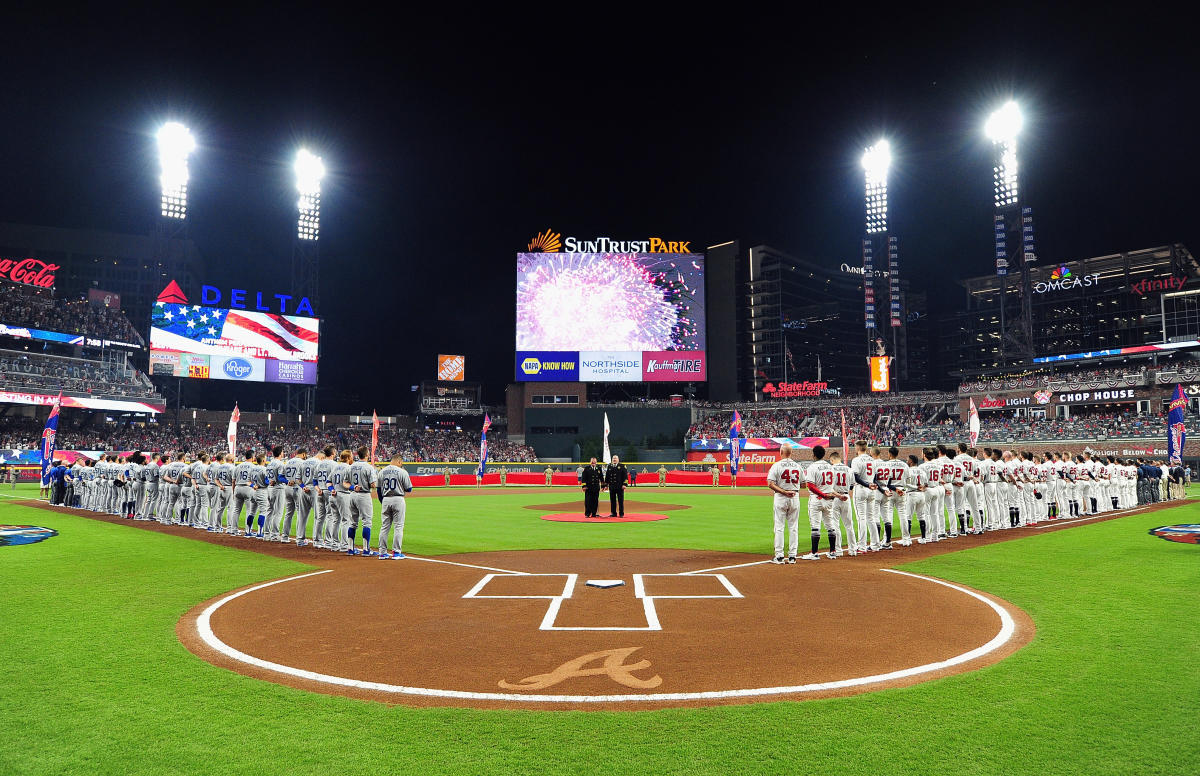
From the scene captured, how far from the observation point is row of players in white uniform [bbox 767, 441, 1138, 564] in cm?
1263

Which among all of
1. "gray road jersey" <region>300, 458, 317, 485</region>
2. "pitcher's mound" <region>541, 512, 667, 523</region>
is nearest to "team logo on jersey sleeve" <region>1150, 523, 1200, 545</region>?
"pitcher's mound" <region>541, 512, 667, 523</region>

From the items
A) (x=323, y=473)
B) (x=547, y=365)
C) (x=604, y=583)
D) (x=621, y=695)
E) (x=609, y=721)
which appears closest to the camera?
(x=609, y=721)

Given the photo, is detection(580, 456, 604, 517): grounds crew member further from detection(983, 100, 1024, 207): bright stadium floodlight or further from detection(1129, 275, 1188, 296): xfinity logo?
detection(1129, 275, 1188, 296): xfinity logo

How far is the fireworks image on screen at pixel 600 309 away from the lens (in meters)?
68.3

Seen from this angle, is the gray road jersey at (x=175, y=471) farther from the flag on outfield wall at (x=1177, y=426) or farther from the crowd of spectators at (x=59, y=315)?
the crowd of spectators at (x=59, y=315)

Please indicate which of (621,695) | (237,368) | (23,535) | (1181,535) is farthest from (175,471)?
Result: (237,368)

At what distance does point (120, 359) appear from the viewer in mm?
63031

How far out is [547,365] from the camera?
68.9 m

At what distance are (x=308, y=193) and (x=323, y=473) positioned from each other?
61.4 meters

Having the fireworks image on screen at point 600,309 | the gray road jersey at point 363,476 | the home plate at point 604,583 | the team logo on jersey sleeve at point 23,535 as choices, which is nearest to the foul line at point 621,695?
the home plate at point 604,583

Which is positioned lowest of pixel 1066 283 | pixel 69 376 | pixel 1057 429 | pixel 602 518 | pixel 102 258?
pixel 602 518

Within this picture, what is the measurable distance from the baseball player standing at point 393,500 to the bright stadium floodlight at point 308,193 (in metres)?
62.1

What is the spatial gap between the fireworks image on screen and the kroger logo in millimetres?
25684

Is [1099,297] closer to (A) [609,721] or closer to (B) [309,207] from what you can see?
(B) [309,207]
